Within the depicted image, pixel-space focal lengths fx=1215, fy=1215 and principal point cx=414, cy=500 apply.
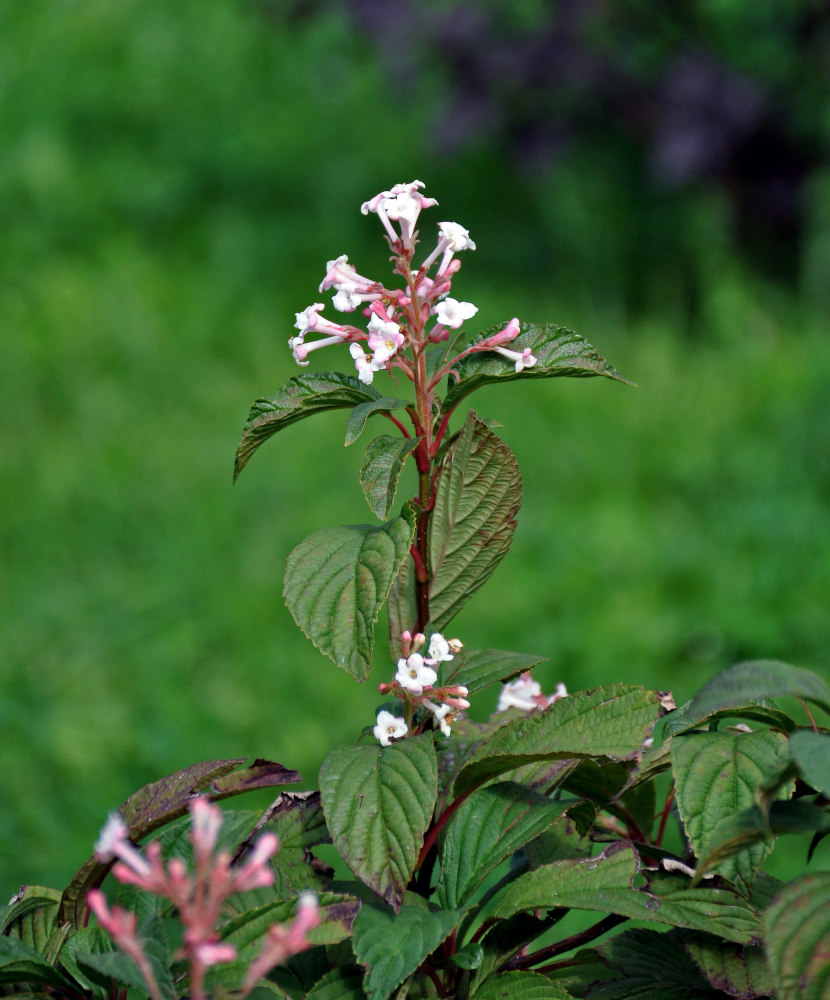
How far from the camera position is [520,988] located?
0.85 meters

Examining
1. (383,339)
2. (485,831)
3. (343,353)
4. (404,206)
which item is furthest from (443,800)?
(343,353)

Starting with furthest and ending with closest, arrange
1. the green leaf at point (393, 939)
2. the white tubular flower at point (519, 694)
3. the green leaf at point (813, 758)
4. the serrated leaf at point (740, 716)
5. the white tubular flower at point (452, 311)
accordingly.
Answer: the white tubular flower at point (519, 694)
the white tubular flower at point (452, 311)
the serrated leaf at point (740, 716)
the green leaf at point (393, 939)
the green leaf at point (813, 758)

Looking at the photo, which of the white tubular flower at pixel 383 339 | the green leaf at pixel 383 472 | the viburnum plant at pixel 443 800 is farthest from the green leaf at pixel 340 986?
the white tubular flower at pixel 383 339

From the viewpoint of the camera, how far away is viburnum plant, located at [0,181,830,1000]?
2.68ft

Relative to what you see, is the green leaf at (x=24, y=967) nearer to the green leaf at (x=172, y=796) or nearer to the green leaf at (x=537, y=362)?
the green leaf at (x=172, y=796)

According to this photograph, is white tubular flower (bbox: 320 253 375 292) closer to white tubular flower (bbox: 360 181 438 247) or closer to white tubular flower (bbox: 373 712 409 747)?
white tubular flower (bbox: 360 181 438 247)

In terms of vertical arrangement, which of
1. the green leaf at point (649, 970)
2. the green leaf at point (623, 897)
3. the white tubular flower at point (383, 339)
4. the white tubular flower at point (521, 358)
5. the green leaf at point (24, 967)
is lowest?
the green leaf at point (649, 970)

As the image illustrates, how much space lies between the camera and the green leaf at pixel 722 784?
0.85 m

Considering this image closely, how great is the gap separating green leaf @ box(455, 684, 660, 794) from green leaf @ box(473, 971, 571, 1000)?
0.14 metres

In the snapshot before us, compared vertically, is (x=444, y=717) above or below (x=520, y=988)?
above

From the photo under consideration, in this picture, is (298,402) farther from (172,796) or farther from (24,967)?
(24,967)

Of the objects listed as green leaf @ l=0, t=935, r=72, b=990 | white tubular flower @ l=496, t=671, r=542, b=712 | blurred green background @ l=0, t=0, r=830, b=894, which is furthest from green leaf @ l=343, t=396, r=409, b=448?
blurred green background @ l=0, t=0, r=830, b=894

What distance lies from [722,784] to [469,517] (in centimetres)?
28

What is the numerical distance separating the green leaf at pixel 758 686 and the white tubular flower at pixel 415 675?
22 centimetres
